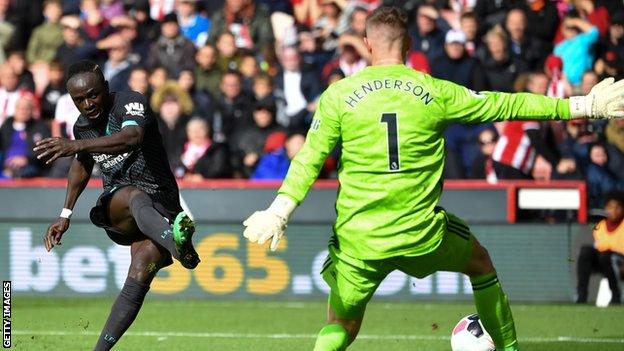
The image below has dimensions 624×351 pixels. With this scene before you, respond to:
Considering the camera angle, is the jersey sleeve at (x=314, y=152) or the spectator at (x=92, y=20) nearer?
the jersey sleeve at (x=314, y=152)

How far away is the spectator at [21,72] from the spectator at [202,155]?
10.1 feet

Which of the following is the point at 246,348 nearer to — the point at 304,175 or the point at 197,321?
the point at 197,321

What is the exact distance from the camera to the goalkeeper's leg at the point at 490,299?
7688mm

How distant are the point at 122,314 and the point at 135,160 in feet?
3.56

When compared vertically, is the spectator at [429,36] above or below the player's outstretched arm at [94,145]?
below

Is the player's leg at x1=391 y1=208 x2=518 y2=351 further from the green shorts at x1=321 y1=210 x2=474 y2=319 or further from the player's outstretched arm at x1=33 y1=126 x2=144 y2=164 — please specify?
the player's outstretched arm at x1=33 y1=126 x2=144 y2=164

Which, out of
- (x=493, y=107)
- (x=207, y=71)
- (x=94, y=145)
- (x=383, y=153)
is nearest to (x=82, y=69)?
(x=94, y=145)

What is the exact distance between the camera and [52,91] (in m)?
17.5

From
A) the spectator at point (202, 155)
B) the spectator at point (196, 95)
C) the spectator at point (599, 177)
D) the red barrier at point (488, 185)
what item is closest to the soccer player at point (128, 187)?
the red barrier at point (488, 185)

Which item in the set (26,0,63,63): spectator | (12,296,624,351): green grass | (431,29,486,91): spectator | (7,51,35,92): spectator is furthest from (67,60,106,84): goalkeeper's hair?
(26,0,63,63): spectator

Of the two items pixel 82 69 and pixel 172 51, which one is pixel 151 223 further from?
pixel 172 51

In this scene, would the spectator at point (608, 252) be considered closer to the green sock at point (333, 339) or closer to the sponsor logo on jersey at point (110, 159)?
the sponsor logo on jersey at point (110, 159)

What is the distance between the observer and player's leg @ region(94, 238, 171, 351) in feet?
27.7

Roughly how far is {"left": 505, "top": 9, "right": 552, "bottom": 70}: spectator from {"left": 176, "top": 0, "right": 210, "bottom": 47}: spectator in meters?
4.40
